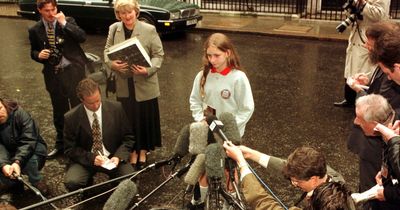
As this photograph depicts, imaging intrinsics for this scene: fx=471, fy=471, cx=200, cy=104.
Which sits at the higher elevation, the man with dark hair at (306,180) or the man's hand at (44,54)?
the man's hand at (44,54)

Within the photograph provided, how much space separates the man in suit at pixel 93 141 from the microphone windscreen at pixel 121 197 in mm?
2076

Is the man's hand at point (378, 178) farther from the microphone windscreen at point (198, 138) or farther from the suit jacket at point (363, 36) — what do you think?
the suit jacket at point (363, 36)

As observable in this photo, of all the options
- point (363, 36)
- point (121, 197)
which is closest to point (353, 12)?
point (363, 36)

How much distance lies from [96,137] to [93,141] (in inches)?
2.1

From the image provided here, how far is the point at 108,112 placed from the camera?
5156mm

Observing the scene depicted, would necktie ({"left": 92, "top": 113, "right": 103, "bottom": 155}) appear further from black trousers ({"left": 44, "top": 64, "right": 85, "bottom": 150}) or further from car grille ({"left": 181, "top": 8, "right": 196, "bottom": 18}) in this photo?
car grille ({"left": 181, "top": 8, "right": 196, "bottom": 18})

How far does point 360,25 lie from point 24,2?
36.7 feet

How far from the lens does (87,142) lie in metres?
5.13

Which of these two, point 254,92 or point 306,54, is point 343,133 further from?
point 306,54

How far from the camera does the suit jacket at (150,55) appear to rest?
213 inches

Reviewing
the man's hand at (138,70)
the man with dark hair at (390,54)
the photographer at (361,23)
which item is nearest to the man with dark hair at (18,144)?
the man's hand at (138,70)

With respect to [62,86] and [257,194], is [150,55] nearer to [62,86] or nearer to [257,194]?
[62,86]

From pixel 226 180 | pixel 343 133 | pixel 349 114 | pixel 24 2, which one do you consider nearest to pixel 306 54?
pixel 349 114

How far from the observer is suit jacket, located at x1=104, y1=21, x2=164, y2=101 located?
541 cm
